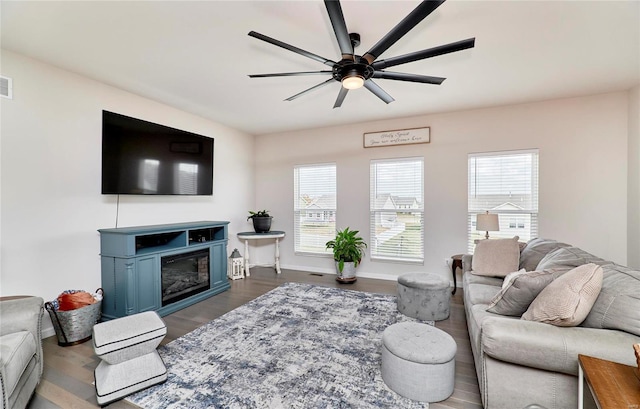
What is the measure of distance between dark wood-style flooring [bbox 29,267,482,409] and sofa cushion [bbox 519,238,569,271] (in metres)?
0.90

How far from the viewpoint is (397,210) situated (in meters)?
4.74

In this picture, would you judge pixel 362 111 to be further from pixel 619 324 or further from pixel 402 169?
pixel 619 324

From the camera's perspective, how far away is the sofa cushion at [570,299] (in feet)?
5.17

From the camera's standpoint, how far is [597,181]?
11.9 feet

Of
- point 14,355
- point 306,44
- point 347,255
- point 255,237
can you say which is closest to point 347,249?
point 347,255

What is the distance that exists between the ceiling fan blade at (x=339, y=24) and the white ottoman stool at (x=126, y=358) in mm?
2406

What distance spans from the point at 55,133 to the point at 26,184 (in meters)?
0.59

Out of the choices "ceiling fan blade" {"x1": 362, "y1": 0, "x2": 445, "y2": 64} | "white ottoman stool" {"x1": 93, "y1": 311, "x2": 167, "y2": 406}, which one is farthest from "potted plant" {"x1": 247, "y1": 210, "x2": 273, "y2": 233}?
"ceiling fan blade" {"x1": 362, "y1": 0, "x2": 445, "y2": 64}

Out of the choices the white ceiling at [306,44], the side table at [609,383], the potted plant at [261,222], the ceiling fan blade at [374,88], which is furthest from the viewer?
the potted plant at [261,222]

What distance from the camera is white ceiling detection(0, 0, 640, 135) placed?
2.03 m

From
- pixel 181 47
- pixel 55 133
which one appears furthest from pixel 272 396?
pixel 55 133

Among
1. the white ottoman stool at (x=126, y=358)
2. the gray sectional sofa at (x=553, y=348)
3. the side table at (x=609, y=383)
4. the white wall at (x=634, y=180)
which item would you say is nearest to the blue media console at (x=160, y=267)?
the white ottoman stool at (x=126, y=358)

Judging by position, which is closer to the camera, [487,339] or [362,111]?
[487,339]

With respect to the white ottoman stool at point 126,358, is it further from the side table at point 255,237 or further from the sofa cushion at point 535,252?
the sofa cushion at point 535,252
